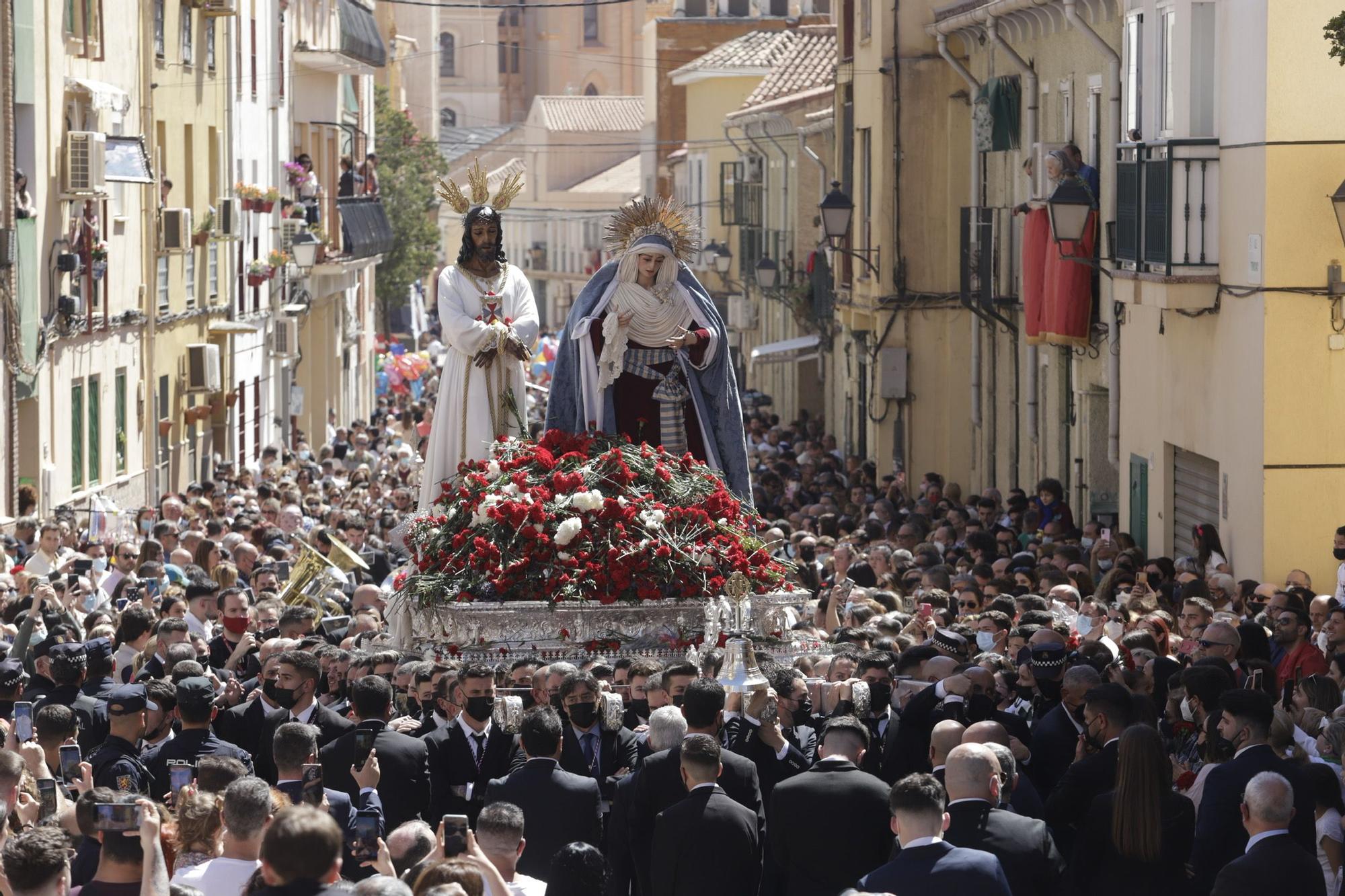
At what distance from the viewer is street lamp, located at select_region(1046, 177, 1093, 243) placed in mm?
18438

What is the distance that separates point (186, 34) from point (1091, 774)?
79.6 feet

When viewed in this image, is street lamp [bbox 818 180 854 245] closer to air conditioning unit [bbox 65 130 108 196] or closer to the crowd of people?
air conditioning unit [bbox 65 130 108 196]

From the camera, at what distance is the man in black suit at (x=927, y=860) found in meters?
6.62

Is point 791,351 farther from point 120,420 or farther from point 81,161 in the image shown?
point 81,161

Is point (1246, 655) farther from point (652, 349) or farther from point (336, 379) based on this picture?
point (336, 379)

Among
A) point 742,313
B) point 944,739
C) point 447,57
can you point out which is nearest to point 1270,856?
point 944,739

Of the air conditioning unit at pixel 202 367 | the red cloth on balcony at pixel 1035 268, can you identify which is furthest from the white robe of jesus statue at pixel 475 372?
the air conditioning unit at pixel 202 367

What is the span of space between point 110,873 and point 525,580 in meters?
4.95

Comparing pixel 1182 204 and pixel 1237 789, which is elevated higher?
pixel 1182 204

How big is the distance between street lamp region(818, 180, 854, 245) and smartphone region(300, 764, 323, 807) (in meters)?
20.0

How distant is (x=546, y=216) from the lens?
285 feet

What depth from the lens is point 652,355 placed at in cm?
1250

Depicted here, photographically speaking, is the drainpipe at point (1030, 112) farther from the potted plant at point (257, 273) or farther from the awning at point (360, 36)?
the awning at point (360, 36)

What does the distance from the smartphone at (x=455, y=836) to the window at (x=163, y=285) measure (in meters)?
23.0
